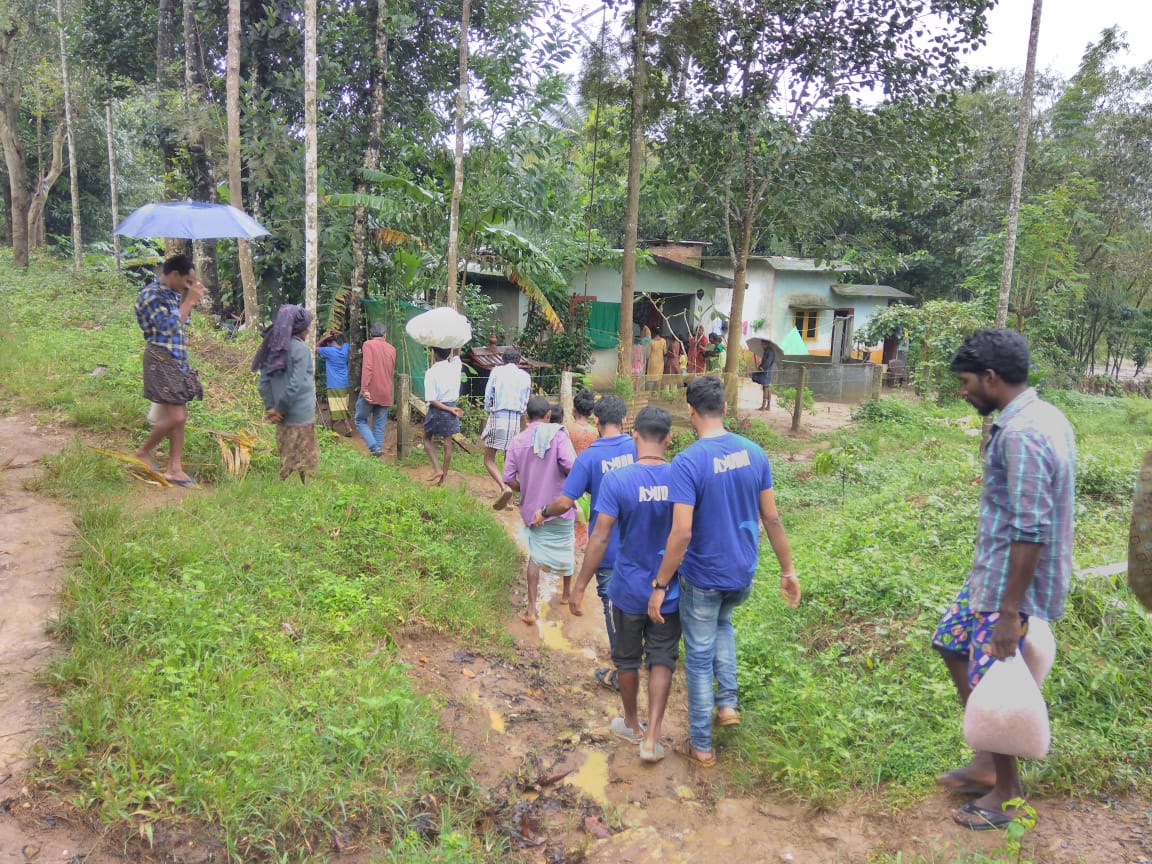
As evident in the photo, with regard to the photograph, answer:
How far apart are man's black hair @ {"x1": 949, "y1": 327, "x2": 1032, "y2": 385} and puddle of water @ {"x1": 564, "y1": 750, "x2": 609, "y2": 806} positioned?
272 cm

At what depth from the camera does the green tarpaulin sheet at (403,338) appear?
40.3 ft

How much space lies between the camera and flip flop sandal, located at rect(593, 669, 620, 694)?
5.40 m

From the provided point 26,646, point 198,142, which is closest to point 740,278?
point 198,142

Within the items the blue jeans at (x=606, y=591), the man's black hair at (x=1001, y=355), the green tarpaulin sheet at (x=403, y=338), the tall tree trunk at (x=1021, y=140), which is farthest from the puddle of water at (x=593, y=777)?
the tall tree trunk at (x=1021, y=140)

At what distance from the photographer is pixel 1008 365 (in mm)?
3143

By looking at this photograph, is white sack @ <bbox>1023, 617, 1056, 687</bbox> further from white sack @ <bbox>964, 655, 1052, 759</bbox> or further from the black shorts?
the black shorts

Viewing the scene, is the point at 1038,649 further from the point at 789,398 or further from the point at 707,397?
the point at 789,398

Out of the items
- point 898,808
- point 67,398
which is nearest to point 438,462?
point 67,398

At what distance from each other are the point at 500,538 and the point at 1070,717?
191 inches

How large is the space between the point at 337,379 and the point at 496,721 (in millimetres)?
7875

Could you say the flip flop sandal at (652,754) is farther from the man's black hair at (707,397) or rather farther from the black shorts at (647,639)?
the man's black hair at (707,397)

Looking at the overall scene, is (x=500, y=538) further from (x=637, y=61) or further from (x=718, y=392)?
(x=637, y=61)

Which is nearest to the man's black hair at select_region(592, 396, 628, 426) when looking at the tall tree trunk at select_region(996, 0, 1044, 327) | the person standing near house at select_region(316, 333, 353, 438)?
the person standing near house at select_region(316, 333, 353, 438)

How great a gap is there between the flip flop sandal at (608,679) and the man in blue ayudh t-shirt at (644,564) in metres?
1.08
